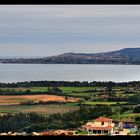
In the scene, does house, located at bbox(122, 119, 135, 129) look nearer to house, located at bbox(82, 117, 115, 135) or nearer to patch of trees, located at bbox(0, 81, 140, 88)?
house, located at bbox(82, 117, 115, 135)

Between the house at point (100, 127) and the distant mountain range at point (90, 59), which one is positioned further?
the distant mountain range at point (90, 59)

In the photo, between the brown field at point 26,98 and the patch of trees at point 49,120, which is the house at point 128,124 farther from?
the brown field at point 26,98

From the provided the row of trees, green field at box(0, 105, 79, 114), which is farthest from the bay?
green field at box(0, 105, 79, 114)

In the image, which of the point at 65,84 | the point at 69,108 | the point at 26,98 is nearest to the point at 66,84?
the point at 65,84

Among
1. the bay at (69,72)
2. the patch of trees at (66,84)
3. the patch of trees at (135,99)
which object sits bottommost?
the patch of trees at (135,99)

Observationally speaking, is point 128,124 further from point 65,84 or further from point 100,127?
point 65,84

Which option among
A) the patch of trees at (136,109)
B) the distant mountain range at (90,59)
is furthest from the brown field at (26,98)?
the patch of trees at (136,109)
